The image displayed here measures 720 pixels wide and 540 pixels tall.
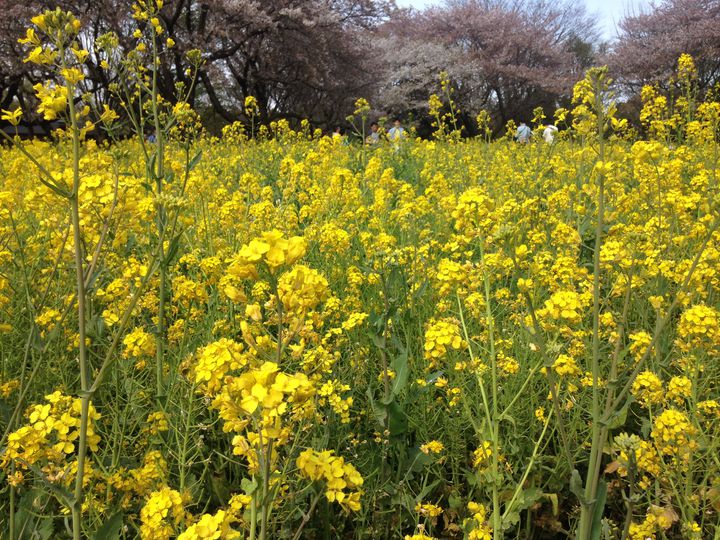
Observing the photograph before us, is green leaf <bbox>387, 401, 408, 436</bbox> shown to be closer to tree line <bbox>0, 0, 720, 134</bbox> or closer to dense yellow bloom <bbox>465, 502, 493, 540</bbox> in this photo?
dense yellow bloom <bbox>465, 502, 493, 540</bbox>

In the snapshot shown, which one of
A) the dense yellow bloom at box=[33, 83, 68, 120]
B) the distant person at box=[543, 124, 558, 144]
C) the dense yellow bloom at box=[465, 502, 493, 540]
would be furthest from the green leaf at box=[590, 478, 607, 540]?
the distant person at box=[543, 124, 558, 144]

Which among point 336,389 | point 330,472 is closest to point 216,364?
point 330,472

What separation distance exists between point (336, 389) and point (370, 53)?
69.3ft

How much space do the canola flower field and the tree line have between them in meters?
9.79

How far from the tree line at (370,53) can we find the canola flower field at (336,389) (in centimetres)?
979

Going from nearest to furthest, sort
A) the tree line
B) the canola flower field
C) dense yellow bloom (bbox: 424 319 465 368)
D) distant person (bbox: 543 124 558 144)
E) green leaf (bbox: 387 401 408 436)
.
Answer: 1. the canola flower field
2. dense yellow bloom (bbox: 424 319 465 368)
3. green leaf (bbox: 387 401 408 436)
4. distant person (bbox: 543 124 558 144)
5. the tree line

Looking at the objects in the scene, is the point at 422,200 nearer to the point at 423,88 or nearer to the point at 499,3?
the point at 423,88

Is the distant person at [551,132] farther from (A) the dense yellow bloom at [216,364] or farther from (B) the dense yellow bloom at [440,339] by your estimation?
(A) the dense yellow bloom at [216,364]

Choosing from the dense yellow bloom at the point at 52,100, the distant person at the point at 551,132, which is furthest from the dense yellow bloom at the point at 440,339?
the distant person at the point at 551,132

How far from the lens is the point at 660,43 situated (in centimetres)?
2233

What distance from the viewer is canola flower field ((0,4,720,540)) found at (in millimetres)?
1214

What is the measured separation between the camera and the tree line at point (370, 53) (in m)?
16.0

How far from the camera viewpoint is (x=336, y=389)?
1841 mm

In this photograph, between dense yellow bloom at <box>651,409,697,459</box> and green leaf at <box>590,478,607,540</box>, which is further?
dense yellow bloom at <box>651,409,697,459</box>
